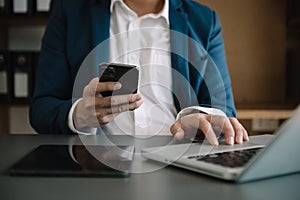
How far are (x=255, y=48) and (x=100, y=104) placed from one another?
144 cm

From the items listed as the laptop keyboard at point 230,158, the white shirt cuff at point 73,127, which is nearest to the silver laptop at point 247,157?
the laptop keyboard at point 230,158

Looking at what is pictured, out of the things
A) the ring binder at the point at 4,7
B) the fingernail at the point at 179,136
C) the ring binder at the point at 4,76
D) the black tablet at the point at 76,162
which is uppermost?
the ring binder at the point at 4,7

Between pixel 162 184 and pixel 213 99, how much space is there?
2.11ft

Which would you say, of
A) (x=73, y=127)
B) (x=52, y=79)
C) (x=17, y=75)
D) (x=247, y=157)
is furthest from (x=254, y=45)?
(x=247, y=157)

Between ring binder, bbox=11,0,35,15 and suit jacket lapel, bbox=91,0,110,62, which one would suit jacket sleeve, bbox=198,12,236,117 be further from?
ring binder, bbox=11,0,35,15

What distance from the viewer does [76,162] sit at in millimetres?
579

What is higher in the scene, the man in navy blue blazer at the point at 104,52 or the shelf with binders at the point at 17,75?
the man in navy blue blazer at the point at 104,52

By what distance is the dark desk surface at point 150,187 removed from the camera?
1.46 ft

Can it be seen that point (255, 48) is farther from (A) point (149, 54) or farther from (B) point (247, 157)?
(B) point (247, 157)

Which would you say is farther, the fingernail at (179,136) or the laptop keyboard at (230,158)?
the fingernail at (179,136)

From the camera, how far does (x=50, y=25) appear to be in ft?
3.90

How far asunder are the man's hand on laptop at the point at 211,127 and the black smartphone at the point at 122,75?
4.9 inches

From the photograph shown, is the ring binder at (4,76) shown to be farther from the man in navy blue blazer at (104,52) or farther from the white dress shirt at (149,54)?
the white dress shirt at (149,54)

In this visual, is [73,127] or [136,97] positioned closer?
[136,97]
